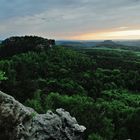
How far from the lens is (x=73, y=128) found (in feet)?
138

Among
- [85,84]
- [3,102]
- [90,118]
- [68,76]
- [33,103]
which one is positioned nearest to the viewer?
[3,102]

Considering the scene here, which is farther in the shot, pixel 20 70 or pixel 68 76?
pixel 68 76

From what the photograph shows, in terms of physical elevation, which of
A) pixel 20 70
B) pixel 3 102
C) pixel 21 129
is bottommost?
pixel 20 70

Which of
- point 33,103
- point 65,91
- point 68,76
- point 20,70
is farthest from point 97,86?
point 33,103

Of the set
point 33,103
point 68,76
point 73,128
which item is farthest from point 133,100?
point 73,128

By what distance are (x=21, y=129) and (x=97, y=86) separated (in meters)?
161

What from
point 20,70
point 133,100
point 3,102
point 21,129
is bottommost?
point 133,100

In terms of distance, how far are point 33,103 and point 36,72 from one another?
391 ft

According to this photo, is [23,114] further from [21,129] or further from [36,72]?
[36,72]

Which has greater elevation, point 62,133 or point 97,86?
point 62,133

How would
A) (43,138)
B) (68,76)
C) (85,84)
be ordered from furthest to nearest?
(68,76)
(85,84)
(43,138)

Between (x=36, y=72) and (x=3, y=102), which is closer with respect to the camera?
(x=3, y=102)

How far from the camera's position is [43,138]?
37.4 m

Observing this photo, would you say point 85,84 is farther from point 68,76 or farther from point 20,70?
point 20,70
